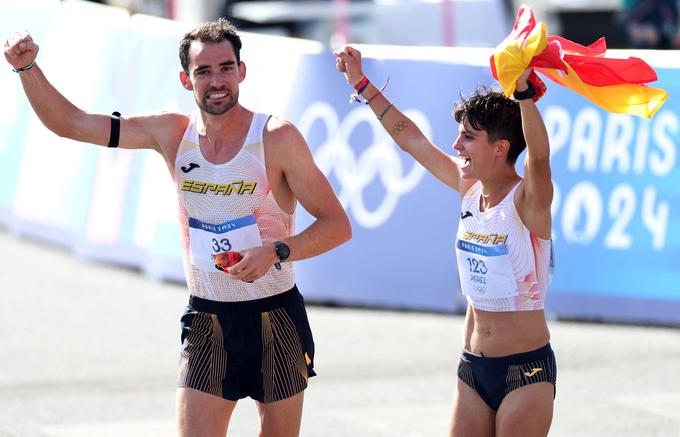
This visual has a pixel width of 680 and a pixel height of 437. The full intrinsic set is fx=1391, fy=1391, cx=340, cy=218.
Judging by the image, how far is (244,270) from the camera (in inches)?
191

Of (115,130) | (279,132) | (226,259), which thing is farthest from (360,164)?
(226,259)

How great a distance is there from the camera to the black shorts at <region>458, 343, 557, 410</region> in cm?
513

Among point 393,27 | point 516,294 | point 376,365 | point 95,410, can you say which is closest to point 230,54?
point 516,294

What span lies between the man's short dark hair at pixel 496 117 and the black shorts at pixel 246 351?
101 centimetres

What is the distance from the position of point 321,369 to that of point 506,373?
154 inches

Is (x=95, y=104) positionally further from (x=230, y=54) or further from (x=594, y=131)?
(x=230, y=54)

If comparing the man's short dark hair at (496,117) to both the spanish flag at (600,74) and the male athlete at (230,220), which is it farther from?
the male athlete at (230,220)

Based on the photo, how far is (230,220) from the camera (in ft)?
17.3

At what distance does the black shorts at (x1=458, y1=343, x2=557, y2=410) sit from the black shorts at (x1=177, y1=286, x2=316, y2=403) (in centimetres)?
68

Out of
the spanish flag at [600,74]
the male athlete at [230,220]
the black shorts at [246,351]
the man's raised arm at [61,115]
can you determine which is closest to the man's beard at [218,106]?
the male athlete at [230,220]

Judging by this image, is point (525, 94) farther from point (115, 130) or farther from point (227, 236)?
point (115, 130)

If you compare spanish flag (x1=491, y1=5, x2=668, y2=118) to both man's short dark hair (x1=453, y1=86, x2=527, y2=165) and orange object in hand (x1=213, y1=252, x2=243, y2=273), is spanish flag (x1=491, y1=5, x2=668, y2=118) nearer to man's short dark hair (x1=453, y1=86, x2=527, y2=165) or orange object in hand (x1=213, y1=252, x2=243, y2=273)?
man's short dark hair (x1=453, y1=86, x2=527, y2=165)

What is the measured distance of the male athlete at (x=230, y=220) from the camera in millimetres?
5234

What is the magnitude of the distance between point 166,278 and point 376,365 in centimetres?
290
